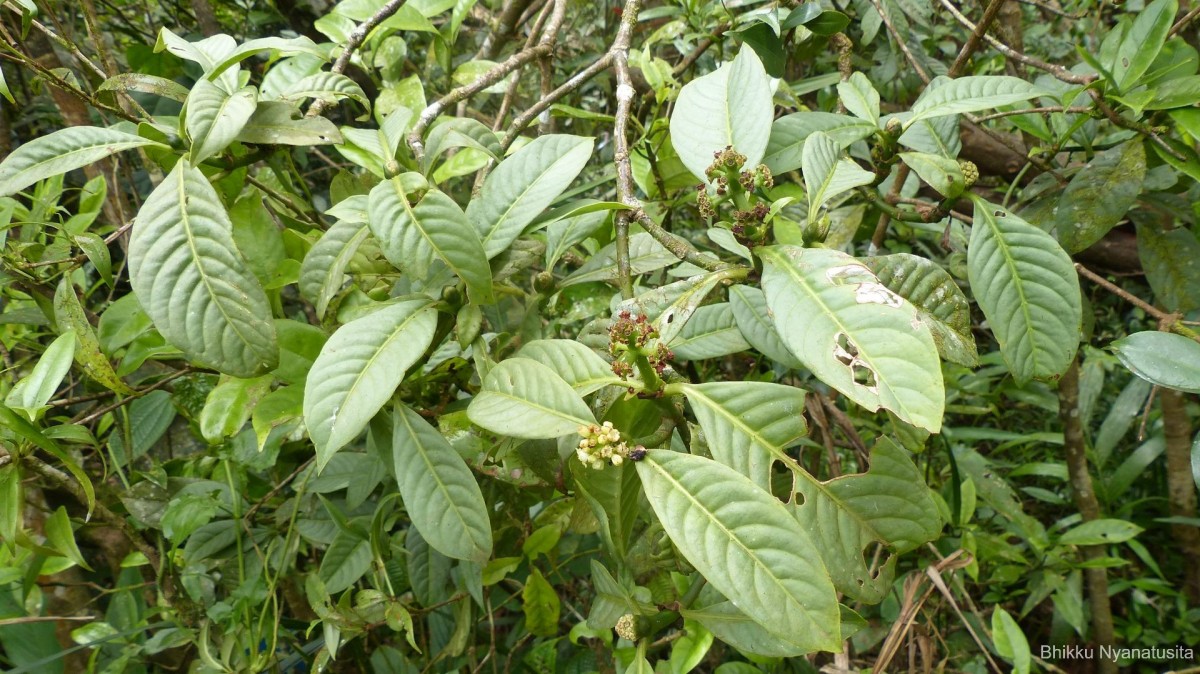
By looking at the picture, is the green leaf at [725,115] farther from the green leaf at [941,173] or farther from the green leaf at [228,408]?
the green leaf at [228,408]

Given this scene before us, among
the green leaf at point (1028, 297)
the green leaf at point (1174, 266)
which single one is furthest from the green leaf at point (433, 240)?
the green leaf at point (1174, 266)

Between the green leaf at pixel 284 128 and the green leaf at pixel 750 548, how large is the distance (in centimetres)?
54

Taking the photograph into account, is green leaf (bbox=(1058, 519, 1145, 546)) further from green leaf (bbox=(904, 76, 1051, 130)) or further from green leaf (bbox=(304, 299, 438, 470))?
green leaf (bbox=(304, 299, 438, 470))

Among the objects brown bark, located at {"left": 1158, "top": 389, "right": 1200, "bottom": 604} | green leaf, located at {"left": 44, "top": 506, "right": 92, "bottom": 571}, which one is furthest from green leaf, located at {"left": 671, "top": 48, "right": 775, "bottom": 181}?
brown bark, located at {"left": 1158, "top": 389, "right": 1200, "bottom": 604}

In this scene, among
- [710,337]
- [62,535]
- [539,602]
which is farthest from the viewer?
[539,602]

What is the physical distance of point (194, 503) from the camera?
1.02 metres

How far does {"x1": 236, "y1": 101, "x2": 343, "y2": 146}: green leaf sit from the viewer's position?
753mm

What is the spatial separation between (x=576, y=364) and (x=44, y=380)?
2.21 feet

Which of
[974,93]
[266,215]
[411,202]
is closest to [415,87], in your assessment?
[266,215]

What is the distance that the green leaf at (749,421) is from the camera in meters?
0.55

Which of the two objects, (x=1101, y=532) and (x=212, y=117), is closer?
(x=212, y=117)

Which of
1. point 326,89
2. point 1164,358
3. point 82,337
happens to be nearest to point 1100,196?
point 1164,358

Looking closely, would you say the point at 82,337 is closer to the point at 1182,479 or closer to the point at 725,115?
the point at 725,115

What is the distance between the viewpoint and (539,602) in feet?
3.51
